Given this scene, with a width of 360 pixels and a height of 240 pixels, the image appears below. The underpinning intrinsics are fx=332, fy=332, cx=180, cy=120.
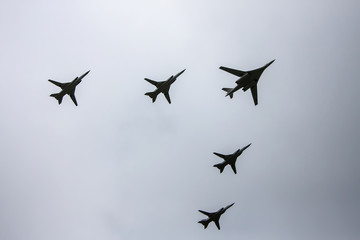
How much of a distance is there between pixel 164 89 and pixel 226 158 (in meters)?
22.3

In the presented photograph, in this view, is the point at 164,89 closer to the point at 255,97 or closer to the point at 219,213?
the point at 255,97

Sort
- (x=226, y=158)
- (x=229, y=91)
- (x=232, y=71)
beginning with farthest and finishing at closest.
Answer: (x=226, y=158), (x=229, y=91), (x=232, y=71)

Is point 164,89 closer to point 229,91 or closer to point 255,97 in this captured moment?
point 229,91

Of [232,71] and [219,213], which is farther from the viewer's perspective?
[219,213]

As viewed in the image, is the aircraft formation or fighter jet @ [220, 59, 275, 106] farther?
the aircraft formation

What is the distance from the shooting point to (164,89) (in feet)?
257

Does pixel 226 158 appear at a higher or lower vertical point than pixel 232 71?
lower

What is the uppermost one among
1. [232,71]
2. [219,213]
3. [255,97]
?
[232,71]

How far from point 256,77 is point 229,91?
23.4 feet

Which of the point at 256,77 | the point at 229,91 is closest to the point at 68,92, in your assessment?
the point at 229,91

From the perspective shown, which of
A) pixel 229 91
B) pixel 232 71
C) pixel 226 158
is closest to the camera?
pixel 232 71

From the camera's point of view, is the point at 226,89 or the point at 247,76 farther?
the point at 226,89

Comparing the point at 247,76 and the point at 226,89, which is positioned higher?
the point at 247,76

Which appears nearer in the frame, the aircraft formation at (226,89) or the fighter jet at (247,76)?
the fighter jet at (247,76)
